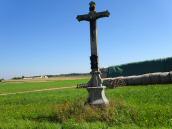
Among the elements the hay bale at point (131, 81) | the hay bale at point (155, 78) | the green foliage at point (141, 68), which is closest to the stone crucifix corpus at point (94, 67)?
the hay bale at point (155, 78)

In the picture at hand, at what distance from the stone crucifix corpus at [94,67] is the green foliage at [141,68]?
36.1 m

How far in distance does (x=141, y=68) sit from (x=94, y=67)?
141 ft

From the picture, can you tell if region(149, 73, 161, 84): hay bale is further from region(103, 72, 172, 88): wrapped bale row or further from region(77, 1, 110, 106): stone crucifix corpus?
region(77, 1, 110, 106): stone crucifix corpus

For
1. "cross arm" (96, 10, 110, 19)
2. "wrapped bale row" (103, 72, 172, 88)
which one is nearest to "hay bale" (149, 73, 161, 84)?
"wrapped bale row" (103, 72, 172, 88)

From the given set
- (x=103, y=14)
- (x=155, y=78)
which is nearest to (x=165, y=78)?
(x=155, y=78)

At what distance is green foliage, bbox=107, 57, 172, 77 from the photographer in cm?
5209

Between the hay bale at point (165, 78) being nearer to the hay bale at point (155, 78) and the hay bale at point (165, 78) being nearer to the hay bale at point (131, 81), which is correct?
the hay bale at point (155, 78)

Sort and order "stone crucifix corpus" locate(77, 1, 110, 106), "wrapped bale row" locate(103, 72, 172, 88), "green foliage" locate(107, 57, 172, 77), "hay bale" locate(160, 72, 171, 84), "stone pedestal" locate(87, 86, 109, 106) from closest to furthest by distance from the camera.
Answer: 1. "stone pedestal" locate(87, 86, 109, 106)
2. "stone crucifix corpus" locate(77, 1, 110, 106)
3. "hay bale" locate(160, 72, 171, 84)
4. "wrapped bale row" locate(103, 72, 172, 88)
5. "green foliage" locate(107, 57, 172, 77)

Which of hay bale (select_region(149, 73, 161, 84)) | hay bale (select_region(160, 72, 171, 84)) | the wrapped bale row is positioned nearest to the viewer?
hay bale (select_region(160, 72, 171, 84))

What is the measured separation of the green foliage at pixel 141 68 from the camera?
52.1m

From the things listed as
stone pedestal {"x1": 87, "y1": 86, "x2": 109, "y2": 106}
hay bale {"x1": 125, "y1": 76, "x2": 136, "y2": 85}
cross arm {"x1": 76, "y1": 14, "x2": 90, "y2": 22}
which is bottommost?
stone pedestal {"x1": 87, "y1": 86, "x2": 109, "y2": 106}

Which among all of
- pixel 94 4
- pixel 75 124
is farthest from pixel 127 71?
pixel 75 124

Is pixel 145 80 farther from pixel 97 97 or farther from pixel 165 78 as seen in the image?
pixel 97 97

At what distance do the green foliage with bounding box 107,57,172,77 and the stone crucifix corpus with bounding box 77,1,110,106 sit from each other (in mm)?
36101
